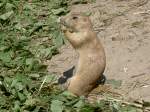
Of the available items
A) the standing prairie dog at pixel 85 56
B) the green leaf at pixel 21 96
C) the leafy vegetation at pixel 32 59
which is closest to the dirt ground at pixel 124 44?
the leafy vegetation at pixel 32 59

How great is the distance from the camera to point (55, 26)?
6.36 metres

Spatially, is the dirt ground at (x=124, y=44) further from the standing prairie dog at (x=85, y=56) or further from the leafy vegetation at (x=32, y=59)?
the standing prairie dog at (x=85, y=56)

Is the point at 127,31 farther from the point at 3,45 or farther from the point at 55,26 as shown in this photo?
the point at 3,45

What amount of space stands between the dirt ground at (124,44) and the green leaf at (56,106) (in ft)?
2.02

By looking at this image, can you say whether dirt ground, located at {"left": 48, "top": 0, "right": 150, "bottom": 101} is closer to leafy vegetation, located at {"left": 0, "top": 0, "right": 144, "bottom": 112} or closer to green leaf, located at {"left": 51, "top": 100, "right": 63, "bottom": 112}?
leafy vegetation, located at {"left": 0, "top": 0, "right": 144, "bottom": 112}

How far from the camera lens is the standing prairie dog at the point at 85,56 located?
4.62m

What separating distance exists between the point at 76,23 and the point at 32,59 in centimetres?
100

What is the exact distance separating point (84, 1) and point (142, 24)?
3.66 feet

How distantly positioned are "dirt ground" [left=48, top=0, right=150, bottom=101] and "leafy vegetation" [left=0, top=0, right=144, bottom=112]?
215mm

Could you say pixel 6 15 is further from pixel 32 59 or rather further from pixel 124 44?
pixel 124 44

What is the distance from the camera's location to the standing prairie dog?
182 inches

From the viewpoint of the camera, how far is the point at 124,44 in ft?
18.9

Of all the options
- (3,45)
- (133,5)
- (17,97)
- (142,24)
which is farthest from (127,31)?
(17,97)

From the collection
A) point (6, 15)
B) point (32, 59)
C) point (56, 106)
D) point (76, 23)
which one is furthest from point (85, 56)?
point (6, 15)
